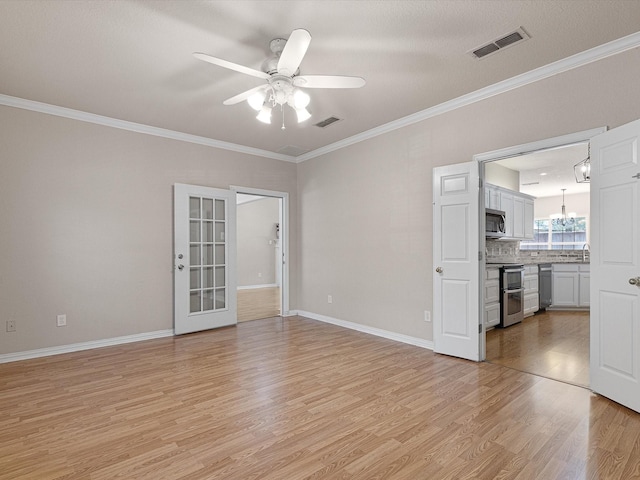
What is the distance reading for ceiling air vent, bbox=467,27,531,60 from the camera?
263 centimetres

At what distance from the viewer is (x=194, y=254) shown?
16.5ft

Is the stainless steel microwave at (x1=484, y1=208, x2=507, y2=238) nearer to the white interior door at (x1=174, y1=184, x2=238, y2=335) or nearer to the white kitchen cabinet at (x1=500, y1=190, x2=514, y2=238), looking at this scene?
the white kitchen cabinet at (x1=500, y1=190, x2=514, y2=238)

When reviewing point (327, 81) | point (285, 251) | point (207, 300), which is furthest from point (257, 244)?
point (327, 81)

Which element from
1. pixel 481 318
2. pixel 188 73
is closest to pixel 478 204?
pixel 481 318

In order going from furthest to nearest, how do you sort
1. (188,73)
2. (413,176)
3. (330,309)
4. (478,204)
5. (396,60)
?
(330,309)
(413,176)
(478,204)
(188,73)
(396,60)

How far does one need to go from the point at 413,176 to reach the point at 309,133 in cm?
165

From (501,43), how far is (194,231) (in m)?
4.26

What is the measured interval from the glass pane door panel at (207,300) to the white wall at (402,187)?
1658 millimetres

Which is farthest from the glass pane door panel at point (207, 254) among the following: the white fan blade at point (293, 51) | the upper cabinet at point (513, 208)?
the upper cabinet at point (513, 208)

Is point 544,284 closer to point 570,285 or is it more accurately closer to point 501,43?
point 570,285

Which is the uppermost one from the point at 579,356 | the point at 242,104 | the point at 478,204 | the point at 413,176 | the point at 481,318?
the point at 242,104

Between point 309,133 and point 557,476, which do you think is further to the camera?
point 309,133

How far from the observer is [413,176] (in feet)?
14.3

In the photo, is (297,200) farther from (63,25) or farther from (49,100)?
(63,25)
